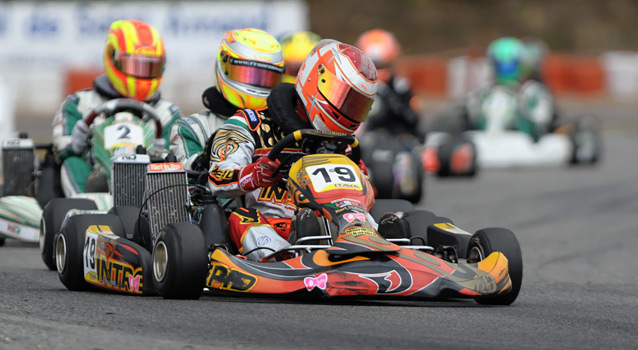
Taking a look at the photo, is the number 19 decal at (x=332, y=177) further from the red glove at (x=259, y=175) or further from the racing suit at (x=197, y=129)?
the racing suit at (x=197, y=129)

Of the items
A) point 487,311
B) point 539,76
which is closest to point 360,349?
point 487,311

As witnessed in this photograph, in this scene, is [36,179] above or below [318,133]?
below

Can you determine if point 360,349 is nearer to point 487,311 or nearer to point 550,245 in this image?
point 487,311

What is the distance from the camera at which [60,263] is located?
22.5ft

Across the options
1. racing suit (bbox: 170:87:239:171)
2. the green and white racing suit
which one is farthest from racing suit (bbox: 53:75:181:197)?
the green and white racing suit

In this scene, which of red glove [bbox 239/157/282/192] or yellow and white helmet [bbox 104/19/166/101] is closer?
red glove [bbox 239/157/282/192]

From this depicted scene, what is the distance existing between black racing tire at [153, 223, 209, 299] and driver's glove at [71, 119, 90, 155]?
3.45 metres

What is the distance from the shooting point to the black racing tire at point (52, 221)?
25.0 feet

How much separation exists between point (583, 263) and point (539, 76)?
1053cm

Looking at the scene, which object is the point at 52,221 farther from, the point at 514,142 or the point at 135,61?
the point at 514,142

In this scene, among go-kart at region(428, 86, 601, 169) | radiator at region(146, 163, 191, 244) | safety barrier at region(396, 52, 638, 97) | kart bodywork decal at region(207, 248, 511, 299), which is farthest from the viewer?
safety barrier at region(396, 52, 638, 97)

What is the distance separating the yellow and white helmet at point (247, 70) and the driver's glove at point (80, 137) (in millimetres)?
1854

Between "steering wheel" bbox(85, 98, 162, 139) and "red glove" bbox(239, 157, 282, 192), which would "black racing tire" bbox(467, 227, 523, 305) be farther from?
"steering wheel" bbox(85, 98, 162, 139)

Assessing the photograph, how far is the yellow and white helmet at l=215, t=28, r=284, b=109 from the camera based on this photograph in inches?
300
